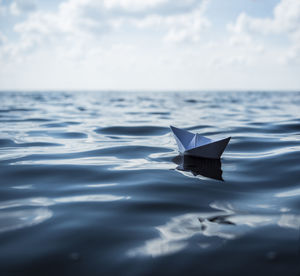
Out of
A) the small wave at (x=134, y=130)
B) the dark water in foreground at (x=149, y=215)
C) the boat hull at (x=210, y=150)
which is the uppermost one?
the boat hull at (x=210, y=150)

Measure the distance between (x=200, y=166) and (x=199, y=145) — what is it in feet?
1.41

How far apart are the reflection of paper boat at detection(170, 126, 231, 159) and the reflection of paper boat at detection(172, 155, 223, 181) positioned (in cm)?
10

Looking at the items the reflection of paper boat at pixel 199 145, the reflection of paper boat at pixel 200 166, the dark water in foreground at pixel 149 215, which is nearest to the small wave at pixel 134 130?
the dark water in foreground at pixel 149 215

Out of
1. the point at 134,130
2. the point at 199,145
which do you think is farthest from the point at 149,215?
the point at 134,130

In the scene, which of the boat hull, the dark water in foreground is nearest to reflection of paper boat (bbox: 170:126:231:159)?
the boat hull

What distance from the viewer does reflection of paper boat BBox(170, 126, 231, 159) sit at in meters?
5.07

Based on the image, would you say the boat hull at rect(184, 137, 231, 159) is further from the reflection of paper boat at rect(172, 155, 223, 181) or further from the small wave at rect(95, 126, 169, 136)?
the small wave at rect(95, 126, 169, 136)

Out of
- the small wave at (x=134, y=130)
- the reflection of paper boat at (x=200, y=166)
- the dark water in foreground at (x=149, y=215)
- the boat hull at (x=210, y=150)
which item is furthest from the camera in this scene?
the small wave at (x=134, y=130)

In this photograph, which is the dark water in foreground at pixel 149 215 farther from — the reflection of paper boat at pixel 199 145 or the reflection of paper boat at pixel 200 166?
the reflection of paper boat at pixel 199 145

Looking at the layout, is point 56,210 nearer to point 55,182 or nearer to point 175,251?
point 55,182

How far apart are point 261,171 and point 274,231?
239 cm

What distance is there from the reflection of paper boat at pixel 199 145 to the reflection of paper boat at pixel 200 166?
0.10m

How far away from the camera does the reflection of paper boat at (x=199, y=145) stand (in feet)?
16.6

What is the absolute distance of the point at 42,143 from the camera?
7.81m
